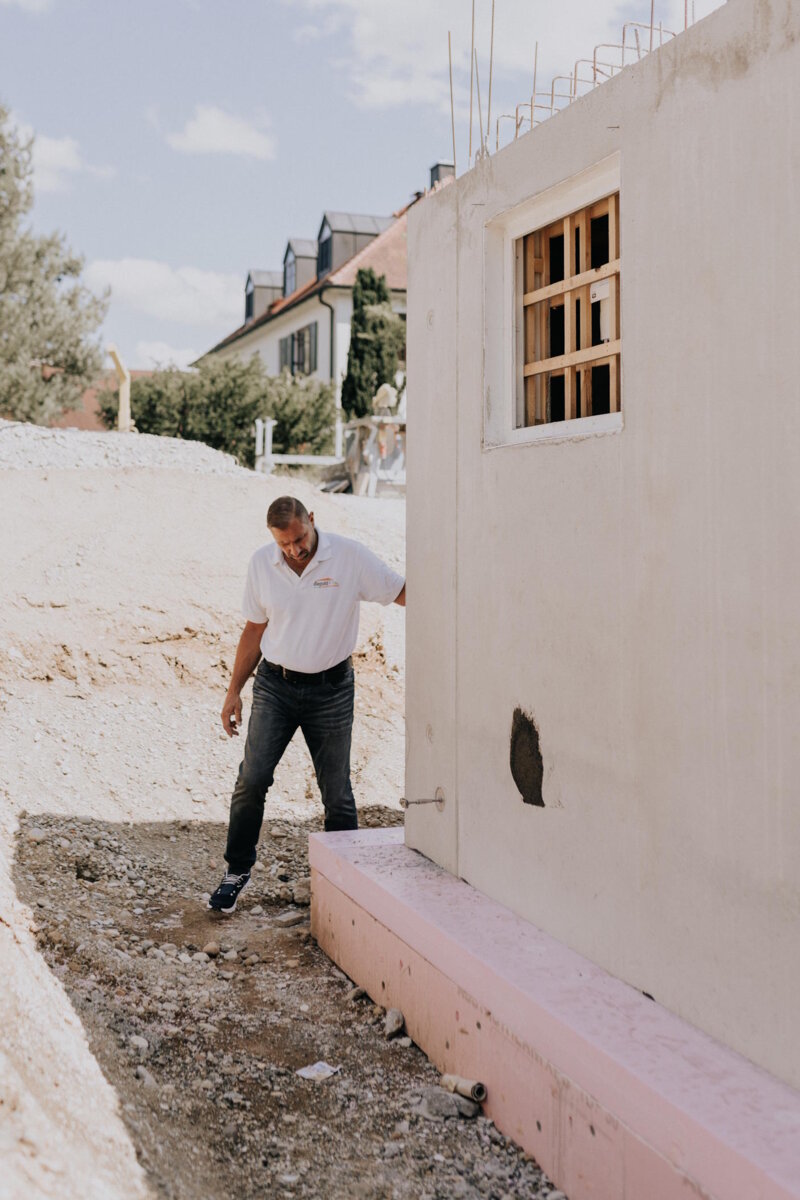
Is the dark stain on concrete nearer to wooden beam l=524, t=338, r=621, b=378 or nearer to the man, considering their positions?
wooden beam l=524, t=338, r=621, b=378

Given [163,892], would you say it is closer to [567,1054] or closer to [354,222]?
[567,1054]

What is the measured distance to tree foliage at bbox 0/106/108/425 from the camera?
76.4 feet

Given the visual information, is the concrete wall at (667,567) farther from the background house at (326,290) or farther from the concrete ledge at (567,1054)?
the background house at (326,290)

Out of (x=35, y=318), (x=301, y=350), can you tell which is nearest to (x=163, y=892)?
(x=35, y=318)

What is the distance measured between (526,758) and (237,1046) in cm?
172

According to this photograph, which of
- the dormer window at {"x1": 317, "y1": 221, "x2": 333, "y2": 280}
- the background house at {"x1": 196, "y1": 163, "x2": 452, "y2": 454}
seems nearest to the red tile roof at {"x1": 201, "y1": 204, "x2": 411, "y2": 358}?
the background house at {"x1": 196, "y1": 163, "x2": 452, "y2": 454}

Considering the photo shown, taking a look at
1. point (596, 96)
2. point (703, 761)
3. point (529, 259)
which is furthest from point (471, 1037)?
point (596, 96)

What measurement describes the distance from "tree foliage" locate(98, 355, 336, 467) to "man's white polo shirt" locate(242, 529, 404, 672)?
22.2 meters

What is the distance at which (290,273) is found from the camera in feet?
128

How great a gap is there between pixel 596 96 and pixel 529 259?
79cm

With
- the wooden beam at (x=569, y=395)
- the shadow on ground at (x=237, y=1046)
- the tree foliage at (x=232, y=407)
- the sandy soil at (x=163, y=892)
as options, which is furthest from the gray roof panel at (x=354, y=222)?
the wooden beam at (x=569, y=395)

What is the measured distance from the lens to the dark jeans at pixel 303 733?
580cm

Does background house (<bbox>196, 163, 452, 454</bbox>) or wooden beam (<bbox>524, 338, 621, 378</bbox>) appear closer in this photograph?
wooden beam (<bbox>524, 338, 621, 378</bbox>)

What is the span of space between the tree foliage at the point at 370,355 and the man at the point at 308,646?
24500 mm
